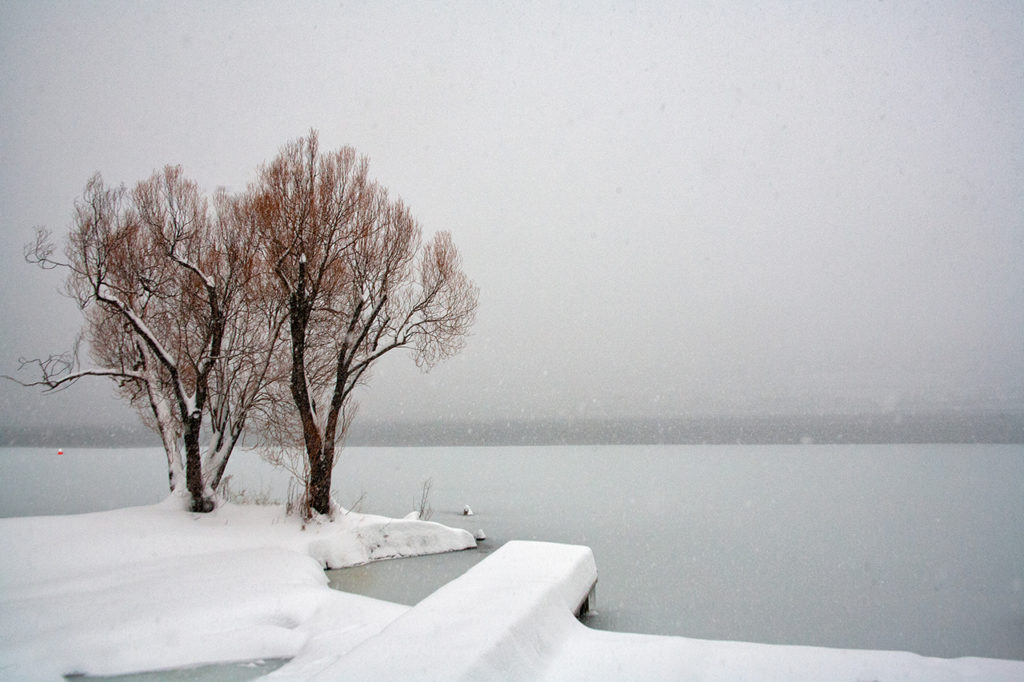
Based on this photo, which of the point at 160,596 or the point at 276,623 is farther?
the point at 160,596

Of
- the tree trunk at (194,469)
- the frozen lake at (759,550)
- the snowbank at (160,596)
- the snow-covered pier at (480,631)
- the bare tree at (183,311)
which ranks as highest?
the bare tree at (183,311)

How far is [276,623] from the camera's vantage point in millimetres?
7320

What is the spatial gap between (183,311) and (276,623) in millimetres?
8124

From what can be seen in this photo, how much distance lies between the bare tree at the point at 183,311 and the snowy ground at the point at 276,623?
2.16m

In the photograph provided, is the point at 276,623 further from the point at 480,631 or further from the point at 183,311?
the point at 183,311

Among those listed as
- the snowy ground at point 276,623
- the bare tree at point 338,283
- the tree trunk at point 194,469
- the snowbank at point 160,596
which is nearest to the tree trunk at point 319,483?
the bare tree at point 338,283

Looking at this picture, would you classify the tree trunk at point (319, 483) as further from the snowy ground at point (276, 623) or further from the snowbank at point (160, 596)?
the snowy ground at point (276, 623)

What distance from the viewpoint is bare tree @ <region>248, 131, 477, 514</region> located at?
1282 centimetres

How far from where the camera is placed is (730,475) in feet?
177

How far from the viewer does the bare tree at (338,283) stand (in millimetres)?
12820

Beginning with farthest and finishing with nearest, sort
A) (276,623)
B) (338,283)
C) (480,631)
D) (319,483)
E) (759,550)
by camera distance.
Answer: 1. (759,550)
2. (338,283)
3. (319,483)
4. (276,623)
5. (480,631)

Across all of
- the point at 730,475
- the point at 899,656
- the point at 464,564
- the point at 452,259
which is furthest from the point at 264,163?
the point at 730,475

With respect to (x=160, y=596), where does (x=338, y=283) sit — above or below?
above

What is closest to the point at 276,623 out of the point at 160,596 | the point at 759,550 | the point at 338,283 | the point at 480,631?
the point at 160,596
